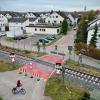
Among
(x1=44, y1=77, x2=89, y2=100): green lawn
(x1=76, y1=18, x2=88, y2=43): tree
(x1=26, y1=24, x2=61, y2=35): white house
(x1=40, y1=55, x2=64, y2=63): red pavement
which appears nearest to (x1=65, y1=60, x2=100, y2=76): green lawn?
(x1=40, y1=55, x2=64, y2=63): red pavement

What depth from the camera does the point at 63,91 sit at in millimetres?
24500

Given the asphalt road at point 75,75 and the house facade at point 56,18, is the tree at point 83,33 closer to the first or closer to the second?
the asphalt road at point 75,75

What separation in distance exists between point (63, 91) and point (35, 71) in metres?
8.26

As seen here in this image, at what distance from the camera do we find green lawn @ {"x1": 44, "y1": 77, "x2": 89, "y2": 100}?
23081 millimetres

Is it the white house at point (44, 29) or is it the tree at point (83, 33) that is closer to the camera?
the tree at point (83, 33)

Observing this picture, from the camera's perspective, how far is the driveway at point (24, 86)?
23078 mm

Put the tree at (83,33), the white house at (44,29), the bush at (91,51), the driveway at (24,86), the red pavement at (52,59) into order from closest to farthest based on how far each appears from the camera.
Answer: the driveway at (24,86)
the red pavement at (52,59)
the bush at (91,51)
the tree at (83,33)
the white house at (44,29)

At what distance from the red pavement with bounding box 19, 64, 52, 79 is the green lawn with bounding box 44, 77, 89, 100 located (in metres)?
2.78

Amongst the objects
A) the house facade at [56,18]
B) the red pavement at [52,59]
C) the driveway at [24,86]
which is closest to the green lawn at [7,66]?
the driveway at [24,86]

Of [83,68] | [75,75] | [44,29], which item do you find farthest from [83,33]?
[75,75]

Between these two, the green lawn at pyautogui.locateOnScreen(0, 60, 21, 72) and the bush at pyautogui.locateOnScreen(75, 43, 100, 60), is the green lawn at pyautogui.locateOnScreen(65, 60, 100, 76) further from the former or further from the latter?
the green lawn at pyautogui.locateOnScreen(0, 60, 21, 72)

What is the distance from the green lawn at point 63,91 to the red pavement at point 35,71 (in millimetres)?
2780

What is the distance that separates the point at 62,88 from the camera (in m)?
25.2

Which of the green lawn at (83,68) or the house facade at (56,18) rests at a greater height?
the house facade at (56,18)
